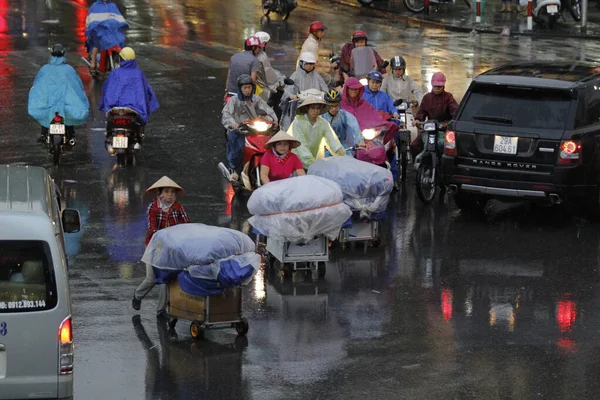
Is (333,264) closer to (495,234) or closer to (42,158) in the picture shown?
(495,234)

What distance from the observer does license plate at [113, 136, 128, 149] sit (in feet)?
59.0

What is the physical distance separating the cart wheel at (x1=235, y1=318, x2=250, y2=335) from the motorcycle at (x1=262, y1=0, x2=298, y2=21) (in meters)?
25.3

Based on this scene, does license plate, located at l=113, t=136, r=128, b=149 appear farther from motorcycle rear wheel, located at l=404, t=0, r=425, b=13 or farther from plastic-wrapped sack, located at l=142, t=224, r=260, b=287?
motorcycle rear wheel, located at l=404, t=0, r=425, b=13

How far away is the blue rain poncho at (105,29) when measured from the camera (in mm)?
25719

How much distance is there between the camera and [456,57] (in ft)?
95.8

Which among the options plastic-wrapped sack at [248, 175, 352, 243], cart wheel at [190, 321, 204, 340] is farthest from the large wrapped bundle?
plastic-wrapped sack at [248, 175, 352, 243]

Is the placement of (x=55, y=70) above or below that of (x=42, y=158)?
above

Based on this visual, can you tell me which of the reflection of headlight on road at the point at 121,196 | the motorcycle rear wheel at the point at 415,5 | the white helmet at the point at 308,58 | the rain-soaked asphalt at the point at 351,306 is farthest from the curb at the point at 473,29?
the reflection of headlight on road at the point at 121,196

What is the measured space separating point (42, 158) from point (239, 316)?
824 cm

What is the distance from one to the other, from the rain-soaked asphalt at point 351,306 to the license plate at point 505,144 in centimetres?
90

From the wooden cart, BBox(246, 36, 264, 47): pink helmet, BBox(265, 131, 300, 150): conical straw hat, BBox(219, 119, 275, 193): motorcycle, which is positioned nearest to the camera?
the wooden cart

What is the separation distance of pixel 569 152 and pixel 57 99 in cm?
723

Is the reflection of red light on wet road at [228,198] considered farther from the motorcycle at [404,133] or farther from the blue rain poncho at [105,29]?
the blue rain poncho at [105,29]

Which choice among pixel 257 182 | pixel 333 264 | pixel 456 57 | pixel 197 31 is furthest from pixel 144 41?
pixel 333 264
